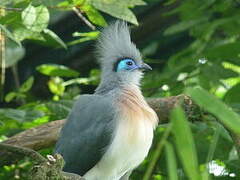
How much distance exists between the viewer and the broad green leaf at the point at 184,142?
1.68 metres

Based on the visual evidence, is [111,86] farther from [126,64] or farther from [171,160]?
[171,160]

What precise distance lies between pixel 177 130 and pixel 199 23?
404 cm

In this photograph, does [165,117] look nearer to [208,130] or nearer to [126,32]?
[208,130]

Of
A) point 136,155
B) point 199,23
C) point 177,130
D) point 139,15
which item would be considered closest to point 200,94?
point 177,130

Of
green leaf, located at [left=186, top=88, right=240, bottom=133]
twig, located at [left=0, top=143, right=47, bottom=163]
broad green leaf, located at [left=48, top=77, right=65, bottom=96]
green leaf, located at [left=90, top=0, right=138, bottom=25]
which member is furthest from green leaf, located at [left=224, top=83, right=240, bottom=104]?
green leaf, located at [left=186, top=88, right=240, bottom=133]

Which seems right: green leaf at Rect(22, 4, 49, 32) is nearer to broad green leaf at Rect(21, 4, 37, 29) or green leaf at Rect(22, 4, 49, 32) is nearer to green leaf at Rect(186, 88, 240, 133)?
broad green leaf at Rect(21, 4, 37, 29)

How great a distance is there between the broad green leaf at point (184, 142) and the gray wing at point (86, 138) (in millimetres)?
2116

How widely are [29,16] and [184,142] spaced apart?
221 centimetres

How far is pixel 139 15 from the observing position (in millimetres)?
6391

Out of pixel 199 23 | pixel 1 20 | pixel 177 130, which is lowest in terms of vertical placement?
pixel 199 23

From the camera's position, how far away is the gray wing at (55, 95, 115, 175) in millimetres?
3811

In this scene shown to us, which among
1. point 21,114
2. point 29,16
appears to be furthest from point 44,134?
point 29,16

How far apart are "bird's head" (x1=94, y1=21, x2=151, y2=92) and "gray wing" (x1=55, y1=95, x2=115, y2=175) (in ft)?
1.77

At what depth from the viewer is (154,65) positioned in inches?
259
